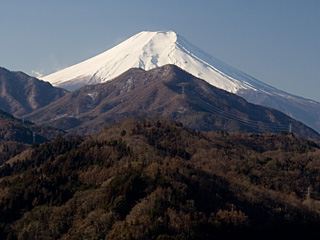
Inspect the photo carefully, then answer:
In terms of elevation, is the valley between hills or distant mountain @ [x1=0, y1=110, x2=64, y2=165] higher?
the valley between hills

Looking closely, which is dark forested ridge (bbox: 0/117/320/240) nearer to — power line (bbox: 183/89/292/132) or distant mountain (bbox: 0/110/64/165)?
distant mountain (bbox: 0/110/64/165)

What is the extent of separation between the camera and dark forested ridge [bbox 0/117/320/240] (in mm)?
45062

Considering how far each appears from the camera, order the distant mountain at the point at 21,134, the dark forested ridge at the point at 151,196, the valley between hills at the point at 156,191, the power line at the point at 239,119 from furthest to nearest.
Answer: the power line at the point at 239,119, the distant mountain at the point at 21,134, the valley between hills at the point at 156,191, the dark forested ridge at the point at 151,196

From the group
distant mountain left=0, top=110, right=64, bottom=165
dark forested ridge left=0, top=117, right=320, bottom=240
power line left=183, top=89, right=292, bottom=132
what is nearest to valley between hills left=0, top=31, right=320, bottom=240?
dark forested ridge left=0, top=117, right=320, bottom=240

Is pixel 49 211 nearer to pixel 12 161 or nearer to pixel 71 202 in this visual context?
pixel 71 202

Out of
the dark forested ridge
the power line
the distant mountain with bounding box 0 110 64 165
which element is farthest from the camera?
the power line

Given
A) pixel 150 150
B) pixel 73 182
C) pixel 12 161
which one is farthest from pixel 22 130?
pixel 73 182

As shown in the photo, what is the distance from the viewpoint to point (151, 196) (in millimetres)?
48000

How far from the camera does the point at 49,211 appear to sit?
49.9m

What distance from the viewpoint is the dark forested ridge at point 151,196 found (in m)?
45.1

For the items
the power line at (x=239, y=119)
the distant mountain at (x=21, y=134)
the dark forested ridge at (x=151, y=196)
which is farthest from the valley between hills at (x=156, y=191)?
the power line at (x=239, y=119)

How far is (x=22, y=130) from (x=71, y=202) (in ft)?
248

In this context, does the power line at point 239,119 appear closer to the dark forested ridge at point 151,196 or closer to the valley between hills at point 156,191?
the valley between hills at point 156,191

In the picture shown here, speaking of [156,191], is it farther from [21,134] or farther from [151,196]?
[21,134]
